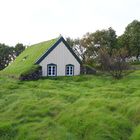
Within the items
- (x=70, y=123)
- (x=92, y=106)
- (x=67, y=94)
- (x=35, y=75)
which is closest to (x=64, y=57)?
(x=35, y=75)

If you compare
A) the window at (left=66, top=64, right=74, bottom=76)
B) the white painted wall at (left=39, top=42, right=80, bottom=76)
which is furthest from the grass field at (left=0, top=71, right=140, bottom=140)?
the window at (left=66, top=64, right=74, bottom=76)

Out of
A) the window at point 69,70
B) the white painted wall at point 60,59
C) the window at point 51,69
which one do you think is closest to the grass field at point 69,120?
the white painted wall at point 60,59

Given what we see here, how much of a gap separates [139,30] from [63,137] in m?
51.5

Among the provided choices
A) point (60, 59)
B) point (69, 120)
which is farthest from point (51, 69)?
point (69, 120)

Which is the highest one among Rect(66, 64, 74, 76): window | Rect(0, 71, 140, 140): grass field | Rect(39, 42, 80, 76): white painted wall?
Rect(39, 42, 80, 76): white painted wall

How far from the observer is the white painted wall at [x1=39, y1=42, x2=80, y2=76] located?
32.1 metres

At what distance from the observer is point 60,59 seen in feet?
108

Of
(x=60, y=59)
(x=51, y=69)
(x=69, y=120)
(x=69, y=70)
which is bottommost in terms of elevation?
(x=69, y=120)

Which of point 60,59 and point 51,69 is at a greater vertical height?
point 60,59

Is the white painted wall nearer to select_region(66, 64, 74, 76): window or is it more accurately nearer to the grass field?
select_region(66, 64, 74, 76): window

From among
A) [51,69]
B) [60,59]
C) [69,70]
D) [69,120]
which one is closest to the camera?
[69,120]

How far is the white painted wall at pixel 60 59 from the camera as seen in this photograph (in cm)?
3212

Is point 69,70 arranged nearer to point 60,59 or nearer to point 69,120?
point 60,59

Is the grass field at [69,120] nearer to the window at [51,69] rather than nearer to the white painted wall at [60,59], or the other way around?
the white painted wall at [60,59]
